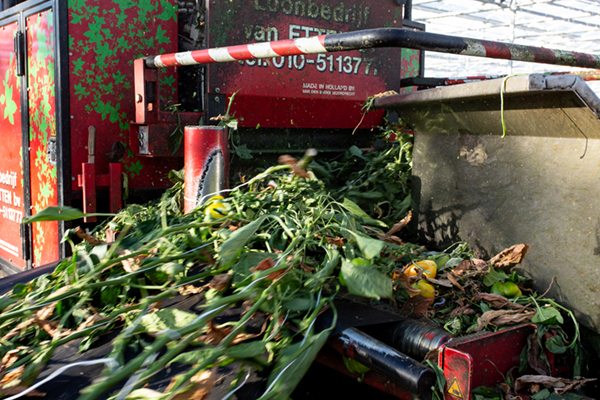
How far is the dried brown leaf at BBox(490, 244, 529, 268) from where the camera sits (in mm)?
1954

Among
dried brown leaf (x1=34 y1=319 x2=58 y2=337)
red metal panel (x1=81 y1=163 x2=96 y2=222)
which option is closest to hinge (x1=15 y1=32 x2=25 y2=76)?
red metal panel (x1=81 y1=163 x2=96 y2=222)

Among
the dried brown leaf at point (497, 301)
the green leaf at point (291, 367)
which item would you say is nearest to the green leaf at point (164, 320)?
the green leaf at point (291, 367)

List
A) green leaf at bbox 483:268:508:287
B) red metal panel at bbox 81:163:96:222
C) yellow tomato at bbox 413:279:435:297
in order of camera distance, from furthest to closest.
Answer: red metal panel at bbox 81:163:96:222 < green leaf at bbox 483:268:508:287 < yellow tomato at bbox 413:279:435:297

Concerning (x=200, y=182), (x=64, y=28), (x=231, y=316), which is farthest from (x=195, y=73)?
(x=231, y=316)

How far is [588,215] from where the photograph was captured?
175 centimetres

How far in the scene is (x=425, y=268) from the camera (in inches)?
76.5

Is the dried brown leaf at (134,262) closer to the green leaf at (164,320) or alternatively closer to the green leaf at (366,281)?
the green leaf at (164,320)

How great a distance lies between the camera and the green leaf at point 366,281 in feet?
4.75

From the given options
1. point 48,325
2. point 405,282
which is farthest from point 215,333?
point 405,282

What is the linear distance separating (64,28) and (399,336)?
2.43 metres

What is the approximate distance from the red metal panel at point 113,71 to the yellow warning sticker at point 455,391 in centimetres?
225

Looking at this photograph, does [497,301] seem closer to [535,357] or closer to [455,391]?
[535,357]

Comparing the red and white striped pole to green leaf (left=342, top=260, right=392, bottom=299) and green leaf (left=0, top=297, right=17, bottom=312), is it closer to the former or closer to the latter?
green leaf (left=342, top=260, right=392, bottom=299)

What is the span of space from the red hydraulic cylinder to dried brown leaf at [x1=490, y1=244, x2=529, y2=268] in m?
1.32
